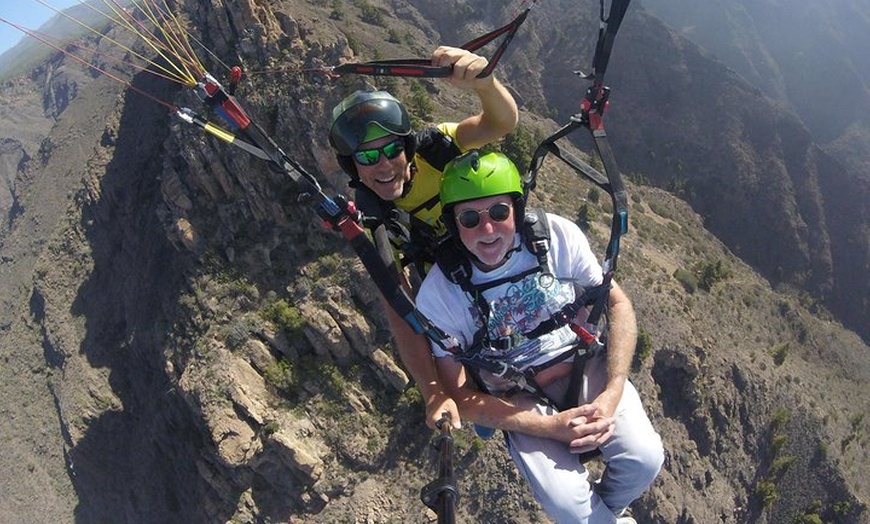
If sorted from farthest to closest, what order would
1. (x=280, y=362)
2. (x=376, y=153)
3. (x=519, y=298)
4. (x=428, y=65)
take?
1. (x=280, y=362)
2. (x=376, y=153)
3. (x=428, y=65)
4. (x=519, y=298)

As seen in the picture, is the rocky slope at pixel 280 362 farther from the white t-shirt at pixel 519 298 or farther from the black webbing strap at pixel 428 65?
the white t-shirt at pixel 519 298

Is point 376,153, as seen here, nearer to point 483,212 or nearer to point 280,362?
point 483,212

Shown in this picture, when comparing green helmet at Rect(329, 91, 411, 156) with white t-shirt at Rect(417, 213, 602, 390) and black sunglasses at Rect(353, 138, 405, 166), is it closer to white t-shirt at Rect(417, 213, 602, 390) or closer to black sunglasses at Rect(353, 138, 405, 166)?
black sunglasses at Rect(353, 138, 405, 166)

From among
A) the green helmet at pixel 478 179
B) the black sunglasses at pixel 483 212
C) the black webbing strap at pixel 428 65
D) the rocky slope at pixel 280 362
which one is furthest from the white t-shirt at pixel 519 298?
the rocky slope at pixel 280 362

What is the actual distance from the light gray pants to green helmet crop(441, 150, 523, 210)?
8.14 ft

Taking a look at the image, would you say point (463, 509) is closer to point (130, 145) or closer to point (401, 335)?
point (401, 335)

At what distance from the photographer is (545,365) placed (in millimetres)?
5820

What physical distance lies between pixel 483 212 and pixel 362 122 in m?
2.05

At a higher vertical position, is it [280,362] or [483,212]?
[483,212]

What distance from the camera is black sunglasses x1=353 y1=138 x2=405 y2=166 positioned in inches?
242

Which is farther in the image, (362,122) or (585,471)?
(362,122)

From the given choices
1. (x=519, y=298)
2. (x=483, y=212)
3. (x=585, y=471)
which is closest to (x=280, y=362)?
(x=585, y=471)

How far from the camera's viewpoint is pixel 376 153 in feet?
20.3

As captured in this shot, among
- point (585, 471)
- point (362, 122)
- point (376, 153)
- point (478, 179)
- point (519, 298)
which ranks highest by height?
point (362, 122)
